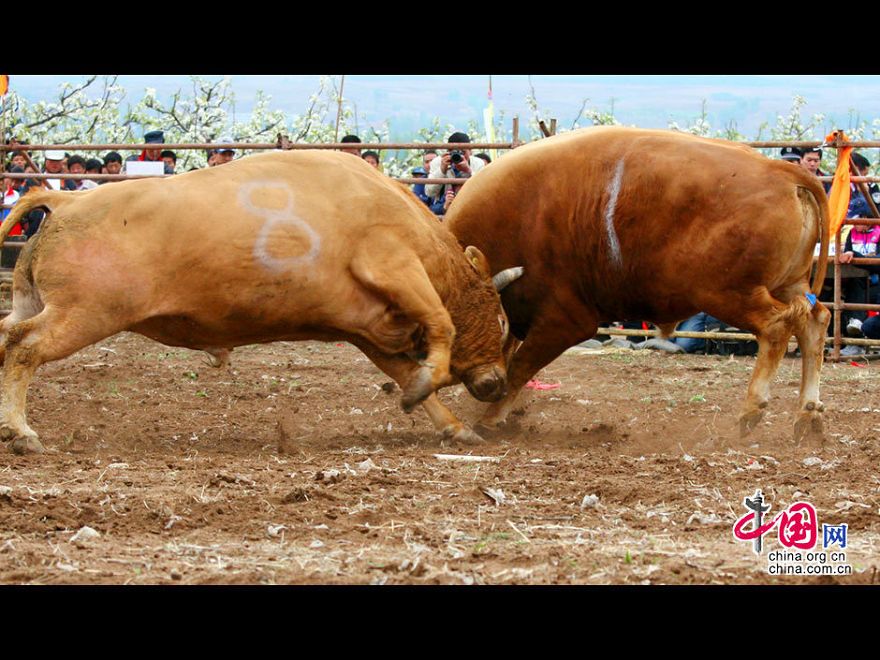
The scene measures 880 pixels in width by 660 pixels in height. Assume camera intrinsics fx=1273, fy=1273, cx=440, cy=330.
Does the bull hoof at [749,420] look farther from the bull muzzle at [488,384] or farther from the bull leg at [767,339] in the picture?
the bull muzzle at [488,384]

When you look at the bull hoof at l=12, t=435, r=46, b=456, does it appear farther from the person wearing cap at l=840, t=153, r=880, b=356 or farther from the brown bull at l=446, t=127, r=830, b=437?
the person wearing cap at l=840, t=153, r=880, b=356

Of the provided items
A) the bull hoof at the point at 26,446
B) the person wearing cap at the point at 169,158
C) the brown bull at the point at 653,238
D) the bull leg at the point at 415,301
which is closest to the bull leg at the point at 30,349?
the bull hoof at the point at 26,446

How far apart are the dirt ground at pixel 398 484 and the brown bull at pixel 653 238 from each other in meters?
0.65

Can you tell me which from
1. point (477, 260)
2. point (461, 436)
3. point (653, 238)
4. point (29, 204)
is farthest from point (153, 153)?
point (653, 238)

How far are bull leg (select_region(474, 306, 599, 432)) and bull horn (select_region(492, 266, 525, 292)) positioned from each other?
30 centimetres

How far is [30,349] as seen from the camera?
249 inches

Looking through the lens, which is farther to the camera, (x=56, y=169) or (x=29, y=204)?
(x=56, y=169)

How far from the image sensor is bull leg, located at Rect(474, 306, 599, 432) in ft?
24.4

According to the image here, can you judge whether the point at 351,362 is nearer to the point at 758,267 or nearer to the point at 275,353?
the point at 275,353

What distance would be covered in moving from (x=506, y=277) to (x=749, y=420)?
1.59m

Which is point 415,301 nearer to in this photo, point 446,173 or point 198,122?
point 446,173

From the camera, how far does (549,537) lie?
4707mm

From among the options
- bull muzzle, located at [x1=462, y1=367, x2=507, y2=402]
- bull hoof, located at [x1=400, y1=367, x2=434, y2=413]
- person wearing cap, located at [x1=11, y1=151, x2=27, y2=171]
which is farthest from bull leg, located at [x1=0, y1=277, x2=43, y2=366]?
person wearing cap, located at [x1=11, y1=151, x2=27, y2=171]

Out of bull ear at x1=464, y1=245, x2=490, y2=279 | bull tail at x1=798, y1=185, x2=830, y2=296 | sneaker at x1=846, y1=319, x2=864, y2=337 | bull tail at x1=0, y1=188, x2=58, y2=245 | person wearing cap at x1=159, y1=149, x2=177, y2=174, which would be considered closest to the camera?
bull tail at x1=0, y1=188, x2=58, y2=245
